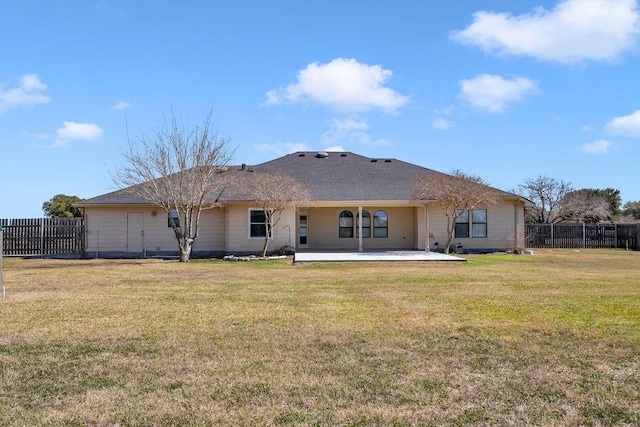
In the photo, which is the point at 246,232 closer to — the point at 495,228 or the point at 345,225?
the point at 345,225

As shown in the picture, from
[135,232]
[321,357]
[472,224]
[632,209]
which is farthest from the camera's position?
[632,209]

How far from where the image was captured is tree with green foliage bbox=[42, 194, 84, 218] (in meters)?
41.8

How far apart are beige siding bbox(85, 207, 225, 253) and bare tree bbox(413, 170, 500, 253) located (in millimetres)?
9088

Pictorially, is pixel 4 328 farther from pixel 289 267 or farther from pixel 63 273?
pixel 289 267

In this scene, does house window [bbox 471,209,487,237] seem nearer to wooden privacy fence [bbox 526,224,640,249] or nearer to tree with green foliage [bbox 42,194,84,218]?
wooden privacy fence [bbox 526,224,640,249]

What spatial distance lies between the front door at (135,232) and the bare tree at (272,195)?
5.17 metres

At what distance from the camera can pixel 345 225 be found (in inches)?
1011

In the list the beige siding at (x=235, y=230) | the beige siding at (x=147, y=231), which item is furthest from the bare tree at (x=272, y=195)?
the beige siding at (x=147, y=231)

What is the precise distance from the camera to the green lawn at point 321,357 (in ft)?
13.5

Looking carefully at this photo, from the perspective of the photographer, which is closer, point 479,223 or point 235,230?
point 235,230

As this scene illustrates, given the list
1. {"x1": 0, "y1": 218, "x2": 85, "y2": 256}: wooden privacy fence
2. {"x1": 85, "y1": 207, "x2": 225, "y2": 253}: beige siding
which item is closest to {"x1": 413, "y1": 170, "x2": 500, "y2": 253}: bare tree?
{"x1": 85, "y1": 207, "x2": 225, "y2": 253}: beige siding

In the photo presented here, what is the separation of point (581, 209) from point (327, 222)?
2710cm

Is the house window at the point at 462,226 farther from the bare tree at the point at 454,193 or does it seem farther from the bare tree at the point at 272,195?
the bare tree at the point at 272,195

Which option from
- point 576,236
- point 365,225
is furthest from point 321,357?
point 576,236
